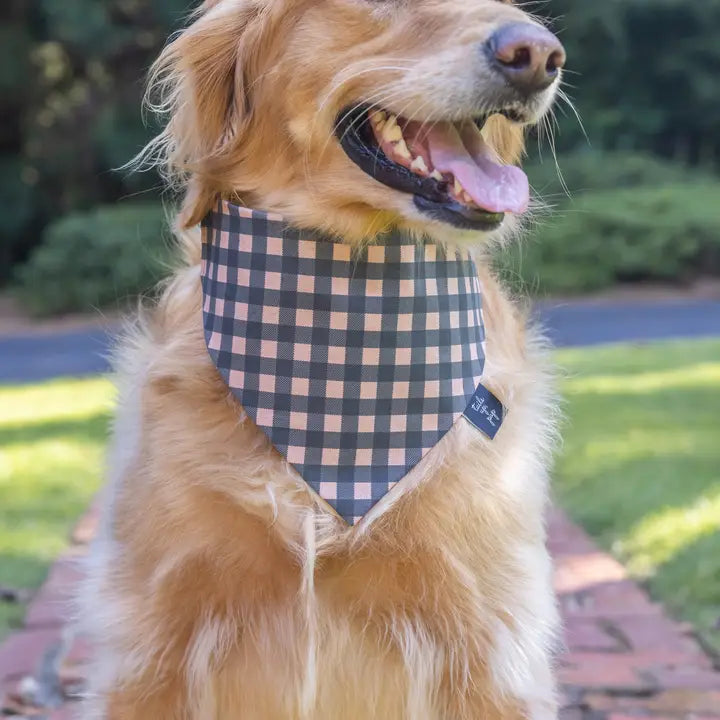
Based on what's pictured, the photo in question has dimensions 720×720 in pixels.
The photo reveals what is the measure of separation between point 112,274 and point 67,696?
1437cm

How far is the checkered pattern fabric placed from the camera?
2.55m

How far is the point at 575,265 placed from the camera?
16938 mm

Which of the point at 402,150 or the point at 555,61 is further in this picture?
the point at 402,150

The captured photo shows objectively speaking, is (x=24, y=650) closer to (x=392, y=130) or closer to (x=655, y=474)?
(x=392, y=130)

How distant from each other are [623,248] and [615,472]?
11670 mm

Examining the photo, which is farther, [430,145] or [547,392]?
[547,392]

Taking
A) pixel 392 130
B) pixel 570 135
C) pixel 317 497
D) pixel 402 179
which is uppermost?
pixel 570 135

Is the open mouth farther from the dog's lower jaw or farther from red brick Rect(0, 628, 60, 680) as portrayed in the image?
red brick Rect(0, 628, 60, 680)

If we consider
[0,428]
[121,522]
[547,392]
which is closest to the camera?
[121,522]

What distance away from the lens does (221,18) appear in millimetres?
2531

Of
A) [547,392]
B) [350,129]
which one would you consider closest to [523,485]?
[547,392]

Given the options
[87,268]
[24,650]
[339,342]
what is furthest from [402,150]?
[87,268]

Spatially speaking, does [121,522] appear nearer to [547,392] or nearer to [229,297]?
[229,297]

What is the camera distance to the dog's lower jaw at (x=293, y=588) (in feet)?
7.72
